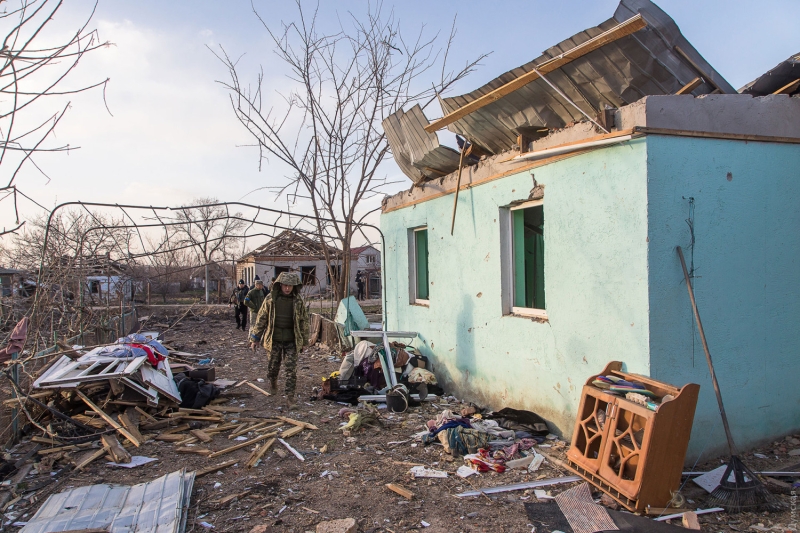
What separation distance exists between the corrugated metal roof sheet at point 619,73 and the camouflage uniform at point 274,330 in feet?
13.1

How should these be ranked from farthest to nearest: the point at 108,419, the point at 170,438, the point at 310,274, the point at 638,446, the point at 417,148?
the point at 310,274 → the point at 417,148 → the point at 108,419 → the point at 170,438 → the point at 638,446

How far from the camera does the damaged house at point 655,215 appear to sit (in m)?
4.36

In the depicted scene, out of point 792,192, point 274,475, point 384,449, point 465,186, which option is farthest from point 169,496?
point 792,192

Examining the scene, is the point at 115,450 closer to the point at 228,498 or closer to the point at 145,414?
the point at 145,414

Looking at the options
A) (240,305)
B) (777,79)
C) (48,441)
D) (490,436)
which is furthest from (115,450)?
(240,305)

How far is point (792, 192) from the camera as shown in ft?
16.1

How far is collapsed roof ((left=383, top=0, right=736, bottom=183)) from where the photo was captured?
15.0 feet

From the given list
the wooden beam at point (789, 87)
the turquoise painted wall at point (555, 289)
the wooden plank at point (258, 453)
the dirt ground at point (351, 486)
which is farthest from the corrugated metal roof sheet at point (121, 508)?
the wooden beam at point (789, 87)

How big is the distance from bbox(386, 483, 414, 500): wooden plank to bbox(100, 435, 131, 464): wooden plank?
266 centimetres

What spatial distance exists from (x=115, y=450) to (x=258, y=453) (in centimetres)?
144

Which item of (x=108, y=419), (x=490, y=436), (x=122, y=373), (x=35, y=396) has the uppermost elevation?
(x=122, y=373)

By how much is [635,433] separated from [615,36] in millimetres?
3241

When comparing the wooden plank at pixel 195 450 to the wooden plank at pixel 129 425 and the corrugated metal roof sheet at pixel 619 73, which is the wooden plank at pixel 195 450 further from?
the corrugated metal roof sheet at pixel 619 73

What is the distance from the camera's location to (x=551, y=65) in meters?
4.87
